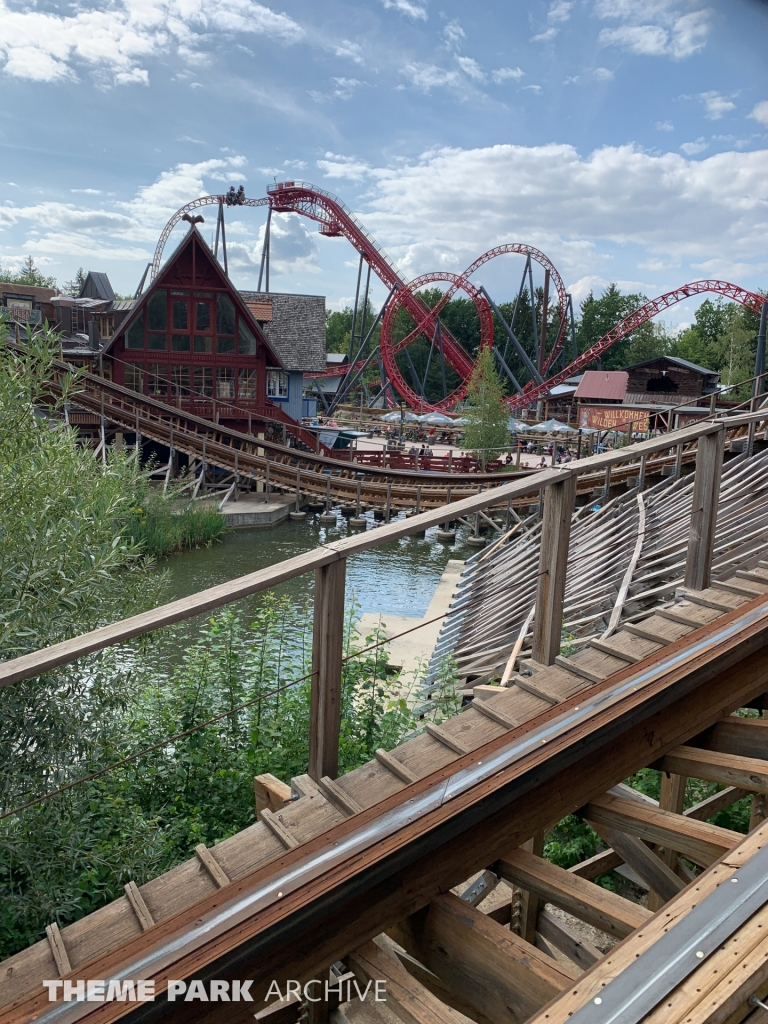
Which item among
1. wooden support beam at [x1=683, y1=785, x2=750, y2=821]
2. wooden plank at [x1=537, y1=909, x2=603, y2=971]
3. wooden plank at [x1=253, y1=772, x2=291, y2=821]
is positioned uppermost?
wooden plank at [x1=253, y1=772, x2=291, y2=821]

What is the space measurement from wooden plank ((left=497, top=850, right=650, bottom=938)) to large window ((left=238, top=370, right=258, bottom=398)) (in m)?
27.0

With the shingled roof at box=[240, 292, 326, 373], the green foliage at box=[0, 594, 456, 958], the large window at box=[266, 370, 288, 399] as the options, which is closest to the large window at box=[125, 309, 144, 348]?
the large window at box=[266, 370, 288, 399]

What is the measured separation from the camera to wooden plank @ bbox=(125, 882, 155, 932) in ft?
6.25

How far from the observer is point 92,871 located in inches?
138

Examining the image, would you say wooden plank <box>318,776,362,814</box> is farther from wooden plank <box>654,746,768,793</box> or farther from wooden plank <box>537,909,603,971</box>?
wooden plank <box>654,746,768,793</box>

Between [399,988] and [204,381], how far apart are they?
27265 millimetres

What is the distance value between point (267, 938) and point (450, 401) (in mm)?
44284

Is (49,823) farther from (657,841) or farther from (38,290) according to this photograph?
(38,290)

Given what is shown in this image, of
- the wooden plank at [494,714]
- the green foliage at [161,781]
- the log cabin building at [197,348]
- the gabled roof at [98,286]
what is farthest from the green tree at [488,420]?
the gabled roof at [98,286]

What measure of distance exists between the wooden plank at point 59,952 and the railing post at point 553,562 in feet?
5.96

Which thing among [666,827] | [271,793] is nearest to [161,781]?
[271,793]

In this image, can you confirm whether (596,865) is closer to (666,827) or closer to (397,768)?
(666,827)

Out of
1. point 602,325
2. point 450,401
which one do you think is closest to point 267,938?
point 450,401

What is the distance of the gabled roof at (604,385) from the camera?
40.1 m
